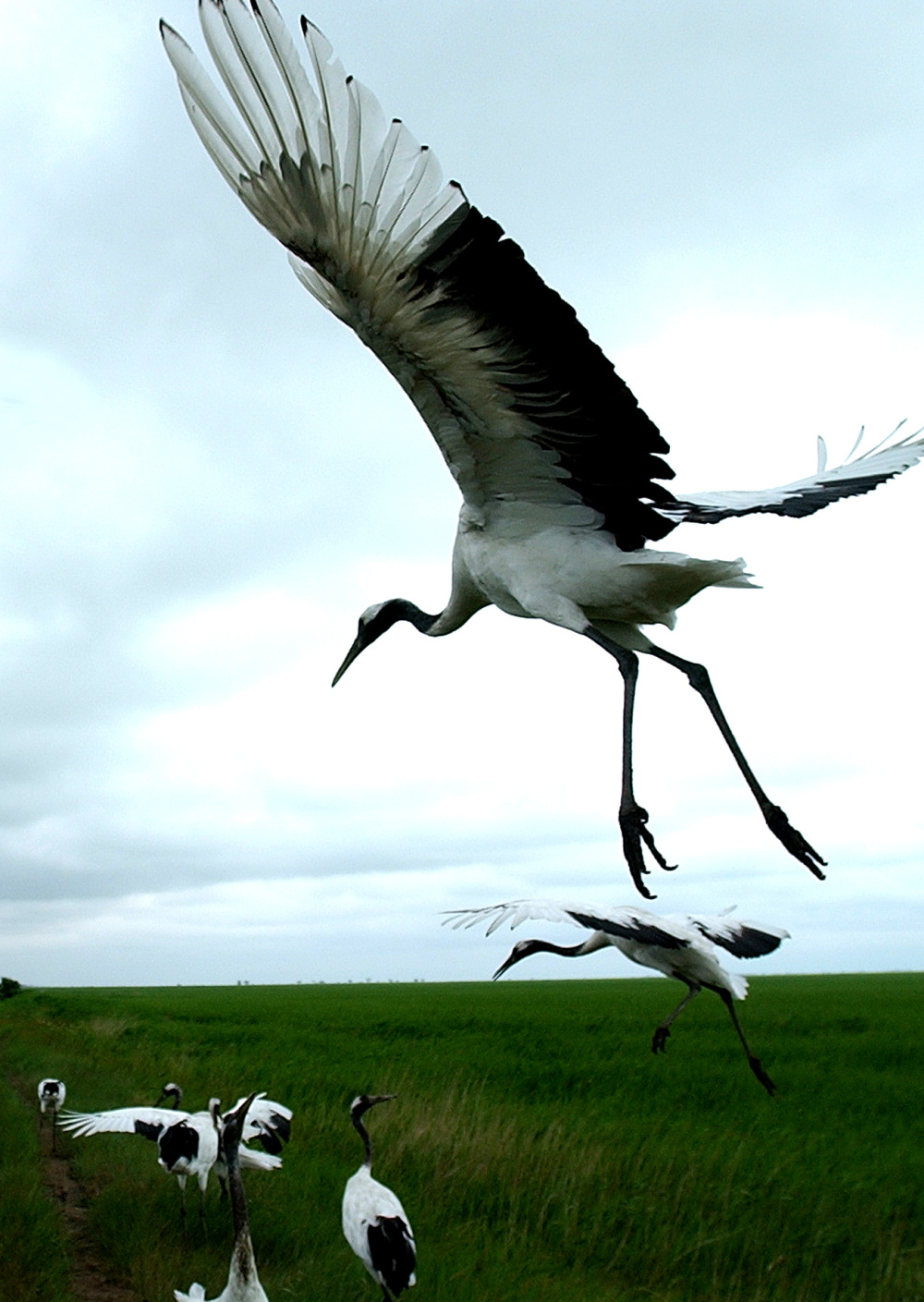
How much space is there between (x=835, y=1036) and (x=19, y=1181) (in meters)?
9.86

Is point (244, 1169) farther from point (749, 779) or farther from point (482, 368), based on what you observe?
point (482, 368)

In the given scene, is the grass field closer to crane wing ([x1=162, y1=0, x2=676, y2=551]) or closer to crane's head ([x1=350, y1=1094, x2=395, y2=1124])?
crane's head ([x1=350, y1=1094, x2=395, y2=1124])

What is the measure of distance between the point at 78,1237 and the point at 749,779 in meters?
5.43

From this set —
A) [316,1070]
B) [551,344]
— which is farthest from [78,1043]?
[551,344]

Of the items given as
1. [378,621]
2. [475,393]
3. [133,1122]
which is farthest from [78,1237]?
[475,393]

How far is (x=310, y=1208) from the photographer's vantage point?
24.5 ft

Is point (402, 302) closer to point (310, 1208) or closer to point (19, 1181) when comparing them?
point (310, 1208)

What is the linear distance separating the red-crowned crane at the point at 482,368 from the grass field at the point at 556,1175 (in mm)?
3059

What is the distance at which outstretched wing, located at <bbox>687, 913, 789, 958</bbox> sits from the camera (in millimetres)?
10195

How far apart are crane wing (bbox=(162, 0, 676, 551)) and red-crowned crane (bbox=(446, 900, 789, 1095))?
3467 mm

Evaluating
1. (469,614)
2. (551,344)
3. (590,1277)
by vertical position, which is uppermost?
(551,344)

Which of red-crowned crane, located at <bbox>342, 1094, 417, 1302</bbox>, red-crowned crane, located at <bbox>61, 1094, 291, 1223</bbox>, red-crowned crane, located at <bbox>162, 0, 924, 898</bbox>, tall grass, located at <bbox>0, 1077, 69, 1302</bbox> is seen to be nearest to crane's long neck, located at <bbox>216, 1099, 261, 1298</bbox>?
red-crowned crane, located at <bbox>342, 1094, 417, 1302</bbox>

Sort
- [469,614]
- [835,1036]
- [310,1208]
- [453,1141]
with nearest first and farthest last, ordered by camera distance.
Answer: [469,614] < [310,1208] < [453,1141] < [835,1036]

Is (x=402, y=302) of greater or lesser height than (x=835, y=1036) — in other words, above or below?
above
